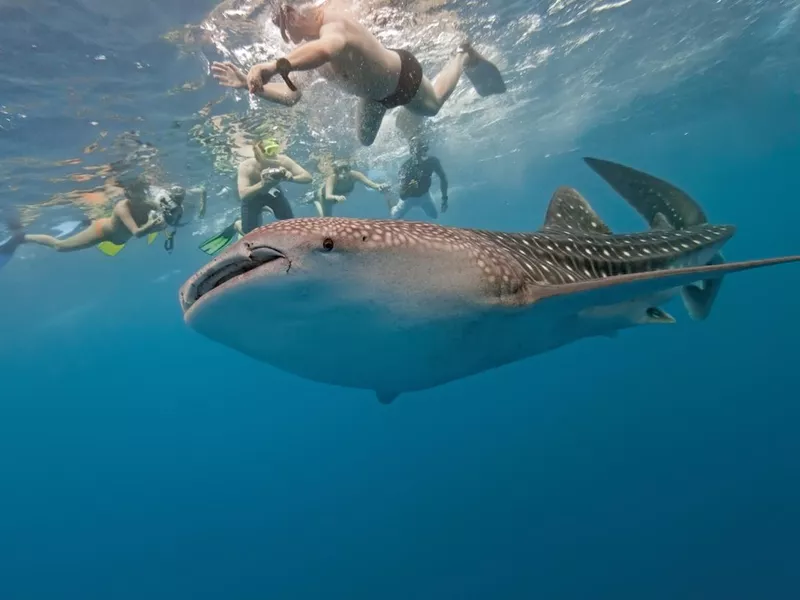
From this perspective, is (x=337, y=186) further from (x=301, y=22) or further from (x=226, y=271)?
(x=226, y=271)

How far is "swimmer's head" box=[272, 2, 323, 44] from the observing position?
337 inches

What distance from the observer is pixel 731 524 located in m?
14.2

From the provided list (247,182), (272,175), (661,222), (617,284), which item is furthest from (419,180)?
(617,284)

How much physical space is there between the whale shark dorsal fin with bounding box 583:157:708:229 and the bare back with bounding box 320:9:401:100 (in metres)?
4.08

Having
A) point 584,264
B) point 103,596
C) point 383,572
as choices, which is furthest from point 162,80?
point 103,596

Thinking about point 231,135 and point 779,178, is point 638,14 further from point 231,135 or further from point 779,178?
point 779,178

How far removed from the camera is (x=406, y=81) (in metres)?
8.88

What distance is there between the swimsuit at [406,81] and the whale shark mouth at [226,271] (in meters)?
7.52

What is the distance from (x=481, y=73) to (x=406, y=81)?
8450mm

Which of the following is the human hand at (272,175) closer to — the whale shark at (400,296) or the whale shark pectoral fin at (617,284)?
the whale shark at (400,296)

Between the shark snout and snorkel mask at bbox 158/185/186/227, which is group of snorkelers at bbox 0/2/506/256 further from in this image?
the shark snout

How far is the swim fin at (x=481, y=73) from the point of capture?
1394 centimetres

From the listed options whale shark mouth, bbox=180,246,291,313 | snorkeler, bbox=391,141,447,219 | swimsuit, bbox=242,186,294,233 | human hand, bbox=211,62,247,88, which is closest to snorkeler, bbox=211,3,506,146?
human hand, bbox=211,62,247,88

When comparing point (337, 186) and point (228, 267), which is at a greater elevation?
point (337, 186)
